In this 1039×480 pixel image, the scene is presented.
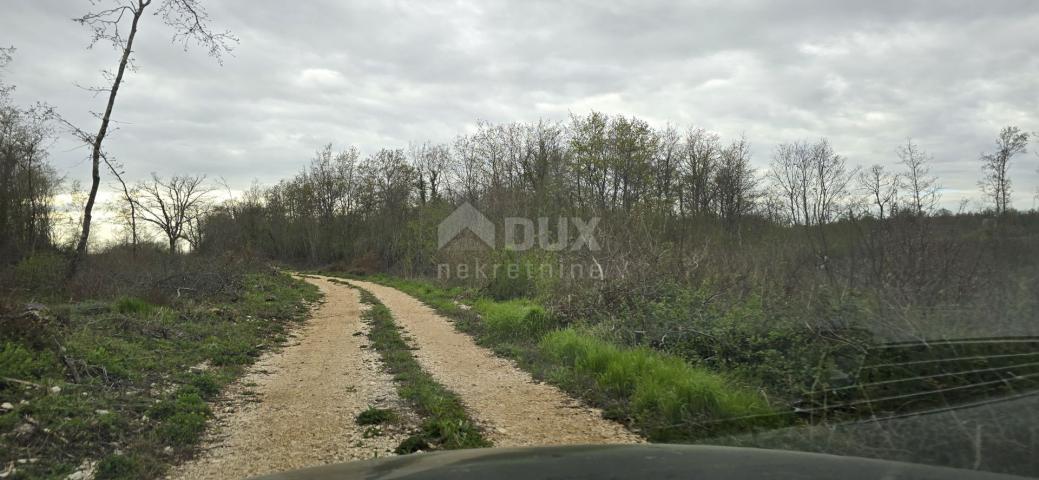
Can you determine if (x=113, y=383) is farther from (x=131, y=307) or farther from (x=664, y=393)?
(x=664, y=393)

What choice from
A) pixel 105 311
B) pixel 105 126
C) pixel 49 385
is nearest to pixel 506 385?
pixel 49 385

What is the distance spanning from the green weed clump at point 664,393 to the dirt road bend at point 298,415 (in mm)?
2241

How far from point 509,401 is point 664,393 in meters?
1.80

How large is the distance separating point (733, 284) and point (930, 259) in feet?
9.37

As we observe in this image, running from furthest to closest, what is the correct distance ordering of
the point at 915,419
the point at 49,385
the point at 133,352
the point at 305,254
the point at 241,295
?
the point at 305,254 < the point at 241,295 < the point at 133,352 < the point at 49,385 < the point at 915,419

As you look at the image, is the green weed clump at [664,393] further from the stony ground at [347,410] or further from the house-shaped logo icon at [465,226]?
the house-shaped logo icon at [465,226]

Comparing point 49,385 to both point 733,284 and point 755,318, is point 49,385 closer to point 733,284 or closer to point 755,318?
point 755,318

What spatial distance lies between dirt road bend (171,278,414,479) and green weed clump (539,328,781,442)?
2.24 m

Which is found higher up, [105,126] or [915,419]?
[105,126]

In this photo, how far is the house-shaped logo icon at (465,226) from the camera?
21234mm

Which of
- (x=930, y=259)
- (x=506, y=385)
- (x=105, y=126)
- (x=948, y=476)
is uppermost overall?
(x=105, y=126)

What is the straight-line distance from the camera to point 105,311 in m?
→ 10.7

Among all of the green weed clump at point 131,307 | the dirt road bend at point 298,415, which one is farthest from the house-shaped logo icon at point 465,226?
the dirt road bend at point 298,415

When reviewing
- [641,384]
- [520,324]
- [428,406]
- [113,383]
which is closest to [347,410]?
[428,406]
